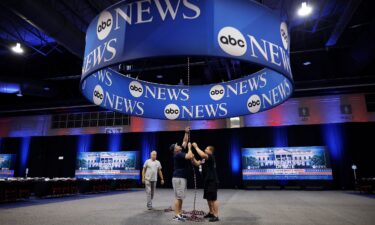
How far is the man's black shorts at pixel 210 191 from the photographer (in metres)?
4.33

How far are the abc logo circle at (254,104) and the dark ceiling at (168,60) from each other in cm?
372

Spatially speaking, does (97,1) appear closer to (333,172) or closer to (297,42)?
(297,42)

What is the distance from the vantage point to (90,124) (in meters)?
15.4

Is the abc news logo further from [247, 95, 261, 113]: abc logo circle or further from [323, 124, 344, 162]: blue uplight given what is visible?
[323, 124, 344, 162]: blue uplight

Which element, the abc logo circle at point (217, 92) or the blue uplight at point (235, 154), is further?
the blue uplight at point (235, 154)

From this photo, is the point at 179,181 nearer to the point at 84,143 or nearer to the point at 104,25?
the point at 104,25

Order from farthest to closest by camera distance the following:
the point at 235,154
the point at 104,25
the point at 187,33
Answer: the point at 235,154 → the point at 104,25 → the point at 187,33

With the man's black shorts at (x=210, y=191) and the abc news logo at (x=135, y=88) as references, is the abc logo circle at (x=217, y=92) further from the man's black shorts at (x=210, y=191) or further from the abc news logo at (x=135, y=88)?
the man's black shorts at (x=210, y=191)

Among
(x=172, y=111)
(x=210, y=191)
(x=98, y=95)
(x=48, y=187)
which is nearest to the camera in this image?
(x=98, y=95)

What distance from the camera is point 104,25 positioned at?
7.17ft

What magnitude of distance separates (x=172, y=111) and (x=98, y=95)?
1.33 metres

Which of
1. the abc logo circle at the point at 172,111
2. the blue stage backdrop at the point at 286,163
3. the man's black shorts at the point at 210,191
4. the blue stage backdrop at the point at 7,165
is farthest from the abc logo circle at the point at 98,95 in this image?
the blue stage backdrop at the point at 7,165

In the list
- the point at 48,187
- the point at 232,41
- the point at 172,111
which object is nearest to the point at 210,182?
the point at 172,111

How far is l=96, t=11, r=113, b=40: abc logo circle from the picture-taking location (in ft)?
7.02
